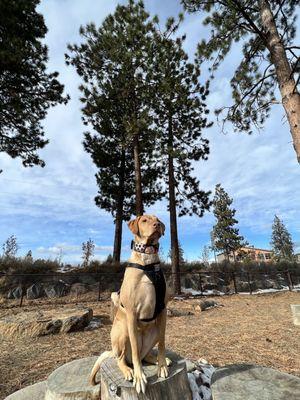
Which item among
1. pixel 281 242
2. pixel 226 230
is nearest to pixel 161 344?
pixel 226 230

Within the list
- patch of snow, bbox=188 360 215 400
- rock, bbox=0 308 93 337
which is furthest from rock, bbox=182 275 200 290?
patch of snow, bbox=188 360 215 400

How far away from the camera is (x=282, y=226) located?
61000 mm

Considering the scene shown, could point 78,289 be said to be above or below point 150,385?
above

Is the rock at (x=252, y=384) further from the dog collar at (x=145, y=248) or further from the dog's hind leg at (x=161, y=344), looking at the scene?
the dog collar at (x=145, y=248)

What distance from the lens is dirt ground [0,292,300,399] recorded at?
159 inches

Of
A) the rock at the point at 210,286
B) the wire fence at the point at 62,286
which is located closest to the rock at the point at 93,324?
the wire fence at the point at 62,286

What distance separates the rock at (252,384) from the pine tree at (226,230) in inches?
1675

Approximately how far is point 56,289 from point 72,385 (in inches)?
383

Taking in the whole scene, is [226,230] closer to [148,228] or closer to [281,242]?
[281,242]

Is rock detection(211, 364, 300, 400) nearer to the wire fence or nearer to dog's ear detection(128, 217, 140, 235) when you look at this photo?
dog's ear detection(128, 217, 140, 235)

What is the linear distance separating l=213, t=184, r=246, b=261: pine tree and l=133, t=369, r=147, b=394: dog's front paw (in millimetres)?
43225

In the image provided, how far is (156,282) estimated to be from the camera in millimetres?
2117

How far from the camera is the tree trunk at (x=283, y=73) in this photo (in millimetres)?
5023

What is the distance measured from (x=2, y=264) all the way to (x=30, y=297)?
2998 mm
